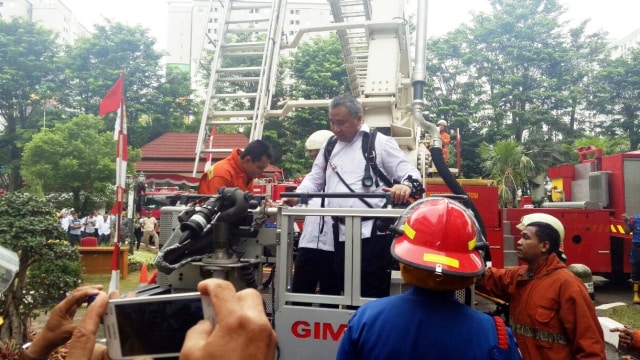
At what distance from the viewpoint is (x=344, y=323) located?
234cm

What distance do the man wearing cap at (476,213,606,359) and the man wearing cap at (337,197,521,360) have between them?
1.37 m

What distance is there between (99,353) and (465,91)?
31098 mm

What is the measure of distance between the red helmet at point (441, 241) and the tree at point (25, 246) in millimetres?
3820

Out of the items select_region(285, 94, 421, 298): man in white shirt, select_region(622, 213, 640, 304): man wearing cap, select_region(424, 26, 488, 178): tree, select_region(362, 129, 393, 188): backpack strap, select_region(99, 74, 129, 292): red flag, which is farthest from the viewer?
select_region(424, 26, 488, 178): tree

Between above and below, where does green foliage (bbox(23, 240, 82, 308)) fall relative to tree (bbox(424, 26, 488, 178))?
below

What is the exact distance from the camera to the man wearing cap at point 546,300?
8.23ft

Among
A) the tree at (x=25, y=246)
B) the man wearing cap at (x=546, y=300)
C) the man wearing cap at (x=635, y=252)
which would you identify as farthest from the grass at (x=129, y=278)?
the man wearing cap at (x=635, y=252)

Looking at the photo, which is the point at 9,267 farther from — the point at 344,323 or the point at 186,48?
the point at 186,48

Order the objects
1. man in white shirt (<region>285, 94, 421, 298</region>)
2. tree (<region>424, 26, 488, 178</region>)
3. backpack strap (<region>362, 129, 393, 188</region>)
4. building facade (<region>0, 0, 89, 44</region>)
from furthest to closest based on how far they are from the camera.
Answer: building facade (<region>0, 0, 89, 44</region>) → tree (<region>424, 26, 488, 178</region>) → backpack strap (<region>362, 129, 393, 188</region>) → man in white shirt (<region>285, 94, 421, 298</region>)

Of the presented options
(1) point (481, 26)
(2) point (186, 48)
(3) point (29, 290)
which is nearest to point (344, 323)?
(3) point (29, 290)

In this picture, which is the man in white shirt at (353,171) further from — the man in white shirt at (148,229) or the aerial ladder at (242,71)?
the man in white shirt at (148,229)

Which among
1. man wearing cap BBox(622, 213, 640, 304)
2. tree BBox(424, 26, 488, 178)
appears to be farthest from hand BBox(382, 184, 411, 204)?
tree BBox(424, 26, 488, 178)

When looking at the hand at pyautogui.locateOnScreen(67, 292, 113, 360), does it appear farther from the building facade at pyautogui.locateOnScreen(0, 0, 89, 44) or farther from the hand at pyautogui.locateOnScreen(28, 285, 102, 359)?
the building facade at pyautogui.locateOnScreen(0, 0, 89, 44)

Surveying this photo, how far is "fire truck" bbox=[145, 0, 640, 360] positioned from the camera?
2.43 metres
